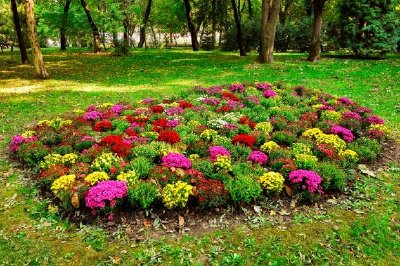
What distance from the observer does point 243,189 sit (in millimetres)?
6766

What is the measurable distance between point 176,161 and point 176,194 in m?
1.28

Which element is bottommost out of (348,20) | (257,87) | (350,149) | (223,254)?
(223,254)

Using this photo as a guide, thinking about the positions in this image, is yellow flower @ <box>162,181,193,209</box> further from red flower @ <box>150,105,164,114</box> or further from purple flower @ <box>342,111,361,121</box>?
purple flower @ <box>342,111,361,121</box>

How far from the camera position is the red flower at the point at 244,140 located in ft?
29.3

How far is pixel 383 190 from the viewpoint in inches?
298

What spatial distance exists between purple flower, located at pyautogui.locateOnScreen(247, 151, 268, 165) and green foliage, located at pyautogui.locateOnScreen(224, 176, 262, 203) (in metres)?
1.20

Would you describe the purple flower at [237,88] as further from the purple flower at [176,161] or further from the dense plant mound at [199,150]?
the purple flower at [176,161]

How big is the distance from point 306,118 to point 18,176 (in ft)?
25.4

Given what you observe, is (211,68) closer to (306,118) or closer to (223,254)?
(306,118)

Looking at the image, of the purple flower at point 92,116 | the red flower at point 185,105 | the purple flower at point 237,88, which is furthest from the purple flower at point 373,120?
the purple flower at point 92,116

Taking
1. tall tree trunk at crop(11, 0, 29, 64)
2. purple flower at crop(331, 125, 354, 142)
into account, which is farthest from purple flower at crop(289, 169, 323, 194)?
tall tree trunk at crop(11, 0, 29, 64)

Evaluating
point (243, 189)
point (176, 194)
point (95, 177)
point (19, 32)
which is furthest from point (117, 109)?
point (19, 32)

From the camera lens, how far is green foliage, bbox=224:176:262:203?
6.73 metres

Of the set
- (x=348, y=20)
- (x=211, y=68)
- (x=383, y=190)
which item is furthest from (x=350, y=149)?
(x=348, y=20)
